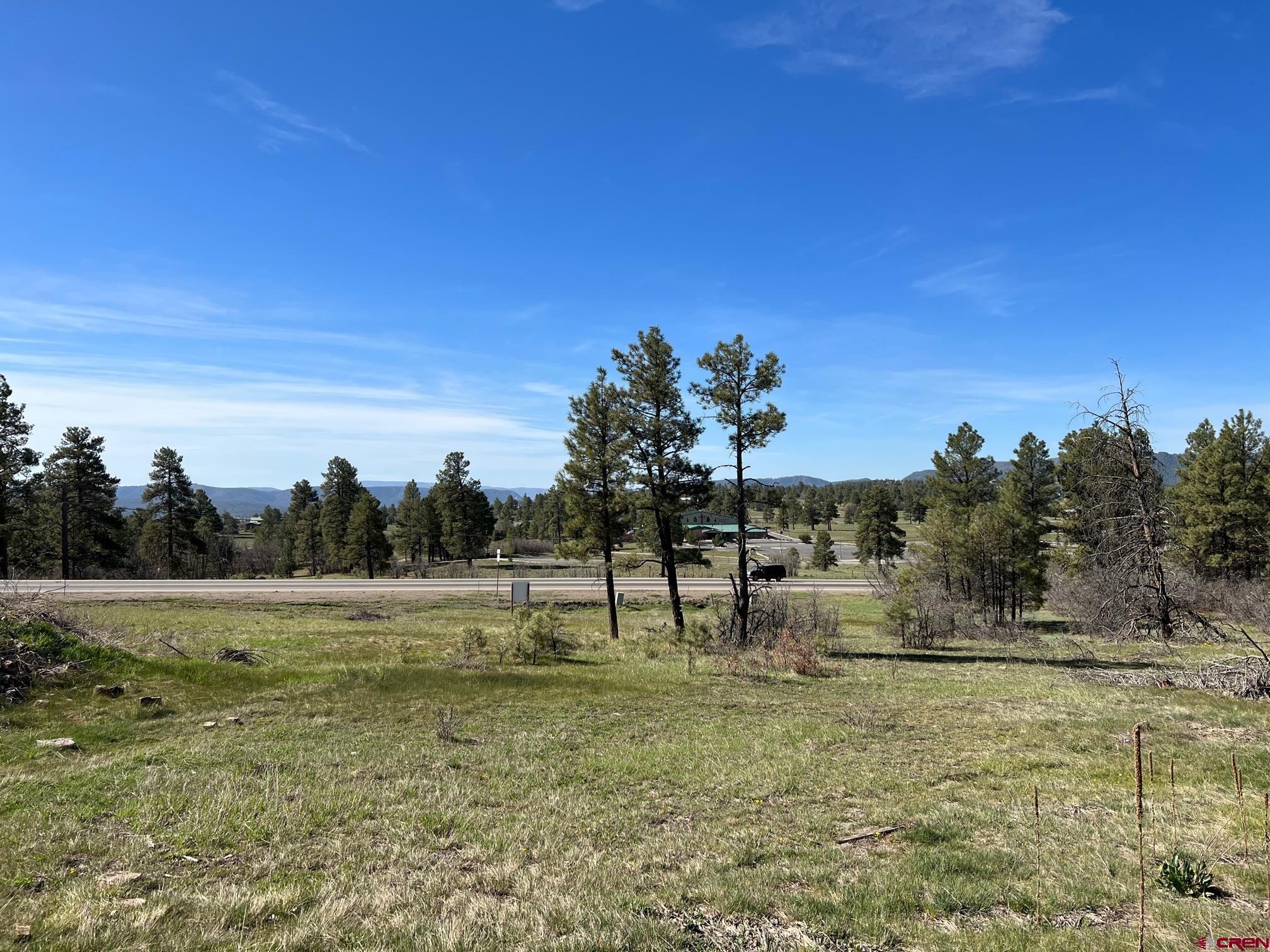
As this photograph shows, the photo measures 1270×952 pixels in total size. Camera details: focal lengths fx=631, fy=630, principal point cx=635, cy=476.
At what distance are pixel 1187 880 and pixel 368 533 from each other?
62574mm

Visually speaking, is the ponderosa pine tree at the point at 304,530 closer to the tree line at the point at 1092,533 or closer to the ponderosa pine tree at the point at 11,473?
the ponderosa pine tree at the point at 11,473

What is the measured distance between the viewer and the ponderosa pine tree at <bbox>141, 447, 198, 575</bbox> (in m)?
57.2

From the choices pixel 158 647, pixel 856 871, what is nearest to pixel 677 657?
pixel 158 647

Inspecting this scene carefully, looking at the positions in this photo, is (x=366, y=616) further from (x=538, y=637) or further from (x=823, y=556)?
(x=823, y=556)

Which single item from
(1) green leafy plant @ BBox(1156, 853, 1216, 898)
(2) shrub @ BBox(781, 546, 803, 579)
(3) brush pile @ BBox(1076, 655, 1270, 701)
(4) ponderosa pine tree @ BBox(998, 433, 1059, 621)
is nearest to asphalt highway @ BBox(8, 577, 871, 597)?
(2) shrub @ BBox(781, 546, 803, 579)

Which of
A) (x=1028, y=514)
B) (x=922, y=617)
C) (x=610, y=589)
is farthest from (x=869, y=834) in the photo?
(x=1028, y=514)

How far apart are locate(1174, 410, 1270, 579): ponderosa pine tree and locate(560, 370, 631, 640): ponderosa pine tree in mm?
36326

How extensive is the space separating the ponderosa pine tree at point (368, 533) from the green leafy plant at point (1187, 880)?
200 ft

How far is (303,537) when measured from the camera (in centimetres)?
7619

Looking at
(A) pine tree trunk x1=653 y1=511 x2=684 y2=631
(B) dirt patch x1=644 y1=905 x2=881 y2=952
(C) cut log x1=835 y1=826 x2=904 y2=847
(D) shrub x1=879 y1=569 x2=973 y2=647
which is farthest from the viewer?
(D) shrub x1=879 y1=569 x2=973 y2=647

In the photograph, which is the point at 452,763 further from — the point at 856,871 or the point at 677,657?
the point at 677,657

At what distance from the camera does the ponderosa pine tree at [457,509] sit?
73.9m

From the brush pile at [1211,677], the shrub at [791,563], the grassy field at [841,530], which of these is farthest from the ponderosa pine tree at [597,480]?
the grassy field at [841,530]

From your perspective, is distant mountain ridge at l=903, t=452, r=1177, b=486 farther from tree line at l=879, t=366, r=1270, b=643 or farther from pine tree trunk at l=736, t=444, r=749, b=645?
pine tree trunk at l=736, t=444, r=749, b=645
